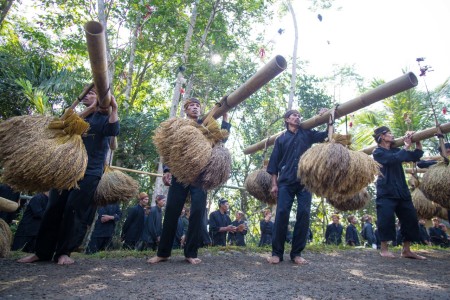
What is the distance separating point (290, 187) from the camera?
4.65 metres

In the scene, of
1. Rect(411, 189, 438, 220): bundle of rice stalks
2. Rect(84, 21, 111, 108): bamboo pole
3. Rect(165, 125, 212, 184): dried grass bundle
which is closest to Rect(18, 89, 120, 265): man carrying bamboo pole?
Rect(84, 21, 111, 108): bamboo pole

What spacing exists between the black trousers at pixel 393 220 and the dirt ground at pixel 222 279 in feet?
2.13

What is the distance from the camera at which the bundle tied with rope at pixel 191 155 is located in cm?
398

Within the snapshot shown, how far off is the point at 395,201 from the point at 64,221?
189 inches

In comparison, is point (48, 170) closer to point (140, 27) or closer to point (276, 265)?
point (276, 265)

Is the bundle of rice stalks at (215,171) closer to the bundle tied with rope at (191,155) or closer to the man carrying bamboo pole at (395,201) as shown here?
the bundle tied with rope at (191,155)

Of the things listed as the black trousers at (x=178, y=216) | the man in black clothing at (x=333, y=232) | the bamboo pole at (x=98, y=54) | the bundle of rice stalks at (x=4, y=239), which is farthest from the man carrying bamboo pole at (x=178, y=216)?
the man in black clothing at (x=333, y=232)

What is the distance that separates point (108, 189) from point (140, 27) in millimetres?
9532

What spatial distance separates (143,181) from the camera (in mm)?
13461

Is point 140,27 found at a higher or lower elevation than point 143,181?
higher

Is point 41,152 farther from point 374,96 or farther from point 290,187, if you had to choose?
point 374,96

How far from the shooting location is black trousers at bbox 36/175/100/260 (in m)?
3.94

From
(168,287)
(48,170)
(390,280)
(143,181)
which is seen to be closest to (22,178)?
(48,170)

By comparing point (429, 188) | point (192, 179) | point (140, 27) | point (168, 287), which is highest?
point (140, 27)
